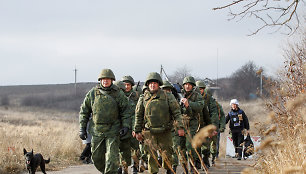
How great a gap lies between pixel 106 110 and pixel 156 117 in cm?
94

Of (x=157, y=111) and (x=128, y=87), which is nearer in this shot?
(x=157, y=111)

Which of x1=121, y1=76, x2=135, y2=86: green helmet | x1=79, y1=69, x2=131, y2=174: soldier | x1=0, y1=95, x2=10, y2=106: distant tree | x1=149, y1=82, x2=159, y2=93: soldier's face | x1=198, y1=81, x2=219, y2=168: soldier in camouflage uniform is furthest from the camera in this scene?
x1=0, y1=95, x2=10, y2=106: distant tree

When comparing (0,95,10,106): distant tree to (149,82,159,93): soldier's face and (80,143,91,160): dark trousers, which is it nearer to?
(80,143,91,160): dark trousers

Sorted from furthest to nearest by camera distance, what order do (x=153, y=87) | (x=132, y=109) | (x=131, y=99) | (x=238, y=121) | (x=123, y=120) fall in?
(x=238, y=121)
(x=131, y=99)
(x=132, y=109)
(x=153, y=87)
(x=123, y=120)

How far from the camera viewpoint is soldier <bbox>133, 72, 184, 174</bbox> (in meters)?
8.01

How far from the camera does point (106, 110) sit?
770 centimetres

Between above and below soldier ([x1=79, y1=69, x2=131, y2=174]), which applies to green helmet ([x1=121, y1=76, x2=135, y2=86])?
above

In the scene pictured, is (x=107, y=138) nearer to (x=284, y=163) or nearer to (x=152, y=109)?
(x=152, y=109)

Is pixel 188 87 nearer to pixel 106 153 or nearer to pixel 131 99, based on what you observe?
pixel 131 99

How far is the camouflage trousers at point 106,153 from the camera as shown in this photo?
24.4 feet

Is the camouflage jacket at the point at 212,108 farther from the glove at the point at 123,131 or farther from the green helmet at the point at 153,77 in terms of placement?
the glove at the point at 123,131

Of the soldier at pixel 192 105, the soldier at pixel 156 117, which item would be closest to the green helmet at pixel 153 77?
the soldier at pixel 156 117

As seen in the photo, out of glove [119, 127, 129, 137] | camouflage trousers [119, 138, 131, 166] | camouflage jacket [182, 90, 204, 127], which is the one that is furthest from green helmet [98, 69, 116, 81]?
camouflage jacket [182, 90, 204, 127]

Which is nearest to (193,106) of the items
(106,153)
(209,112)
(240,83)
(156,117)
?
(209,112)
